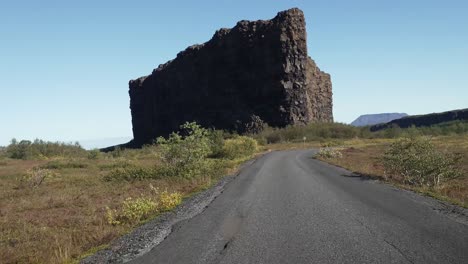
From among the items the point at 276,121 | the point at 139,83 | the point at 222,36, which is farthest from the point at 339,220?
the point at 139,83

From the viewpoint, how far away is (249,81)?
98.6m

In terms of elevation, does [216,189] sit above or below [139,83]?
below

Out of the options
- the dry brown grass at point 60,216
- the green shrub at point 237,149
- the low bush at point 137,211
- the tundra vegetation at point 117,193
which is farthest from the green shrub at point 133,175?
the green shrub at point 237,149

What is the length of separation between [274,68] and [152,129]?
5430cm

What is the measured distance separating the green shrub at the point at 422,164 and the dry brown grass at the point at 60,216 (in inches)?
370

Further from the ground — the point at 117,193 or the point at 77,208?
the point at 117,193

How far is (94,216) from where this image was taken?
13930mm

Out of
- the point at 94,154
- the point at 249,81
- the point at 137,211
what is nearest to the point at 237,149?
the point at 94,154

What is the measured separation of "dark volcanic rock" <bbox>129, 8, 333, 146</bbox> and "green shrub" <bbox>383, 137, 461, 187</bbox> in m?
70.4

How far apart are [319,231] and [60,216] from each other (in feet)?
31.2

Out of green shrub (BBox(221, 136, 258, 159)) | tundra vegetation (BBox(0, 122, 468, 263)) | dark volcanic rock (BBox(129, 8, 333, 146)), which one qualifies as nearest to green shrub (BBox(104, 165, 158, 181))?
tundra vegetation (BBox(0, 122, 468, 263))

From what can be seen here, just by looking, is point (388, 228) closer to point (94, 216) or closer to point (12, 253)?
point (12, 253)

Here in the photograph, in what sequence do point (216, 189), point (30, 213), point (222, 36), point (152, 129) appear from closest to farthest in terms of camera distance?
point (30, 213) → point (216, 189) → point (222, 36) → point (152, 129)

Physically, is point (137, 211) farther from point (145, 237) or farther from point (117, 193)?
point (117, 193)
